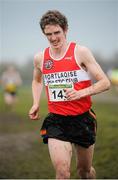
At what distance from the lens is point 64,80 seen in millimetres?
4207

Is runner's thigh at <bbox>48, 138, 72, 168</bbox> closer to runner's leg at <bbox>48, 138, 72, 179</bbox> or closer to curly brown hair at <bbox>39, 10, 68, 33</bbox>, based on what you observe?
runner's leg at <bbox>48, 138, 72, 179</bbox>

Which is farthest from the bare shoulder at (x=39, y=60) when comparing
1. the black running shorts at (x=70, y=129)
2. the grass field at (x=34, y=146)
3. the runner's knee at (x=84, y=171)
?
the grass field at (x=34, y=146)

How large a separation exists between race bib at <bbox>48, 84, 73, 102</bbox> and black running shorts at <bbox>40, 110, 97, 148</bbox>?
0.51 feet

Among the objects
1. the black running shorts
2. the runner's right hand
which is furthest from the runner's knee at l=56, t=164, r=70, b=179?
the runner's right hand

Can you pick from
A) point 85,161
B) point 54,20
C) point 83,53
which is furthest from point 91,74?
point 85,161

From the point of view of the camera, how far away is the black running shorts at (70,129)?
4.16 m

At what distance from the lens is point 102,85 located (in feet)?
13.1

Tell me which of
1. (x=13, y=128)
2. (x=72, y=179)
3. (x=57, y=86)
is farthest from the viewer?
(x=13, y=128)

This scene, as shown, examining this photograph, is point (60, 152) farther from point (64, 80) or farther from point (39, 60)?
point (39, 60)

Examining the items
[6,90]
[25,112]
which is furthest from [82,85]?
[6,90]

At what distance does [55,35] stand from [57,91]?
51 centimetres

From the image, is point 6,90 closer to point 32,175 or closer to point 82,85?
point 32,175

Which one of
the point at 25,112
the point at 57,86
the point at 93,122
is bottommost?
the point at 25,112

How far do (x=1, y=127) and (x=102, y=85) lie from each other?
5.60 m
